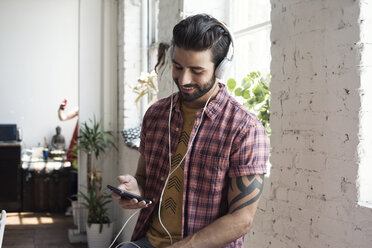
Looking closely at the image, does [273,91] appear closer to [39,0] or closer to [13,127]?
[13,127]

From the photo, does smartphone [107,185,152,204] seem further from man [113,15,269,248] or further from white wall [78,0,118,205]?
white wall [78,0,118,205]

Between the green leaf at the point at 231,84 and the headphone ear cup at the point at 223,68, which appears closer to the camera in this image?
the headphone ear cup at the point at 223,68

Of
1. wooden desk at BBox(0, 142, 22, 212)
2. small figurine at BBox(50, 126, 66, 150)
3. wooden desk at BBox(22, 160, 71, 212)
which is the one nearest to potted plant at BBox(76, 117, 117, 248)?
wooden desk at BBox(22, 160, 71, 212)

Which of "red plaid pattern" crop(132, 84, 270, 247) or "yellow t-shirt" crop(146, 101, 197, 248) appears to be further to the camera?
"yellow t-shirt" crop(146, 101, 197, 248)

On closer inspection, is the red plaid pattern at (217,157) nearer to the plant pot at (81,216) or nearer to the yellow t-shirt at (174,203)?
the yellow t-shirt at (174,203)

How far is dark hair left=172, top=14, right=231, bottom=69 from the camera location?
1.80 m

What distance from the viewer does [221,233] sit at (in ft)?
5.50

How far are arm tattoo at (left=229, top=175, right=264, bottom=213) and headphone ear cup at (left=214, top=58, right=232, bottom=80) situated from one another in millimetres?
391

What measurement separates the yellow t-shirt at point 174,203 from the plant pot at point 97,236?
9.76ft

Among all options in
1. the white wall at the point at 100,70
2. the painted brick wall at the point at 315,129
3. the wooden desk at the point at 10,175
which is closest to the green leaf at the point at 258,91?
the painted brick wall at the point at 315,129

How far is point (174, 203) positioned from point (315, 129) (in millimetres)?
579

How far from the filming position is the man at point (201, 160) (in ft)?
5.59

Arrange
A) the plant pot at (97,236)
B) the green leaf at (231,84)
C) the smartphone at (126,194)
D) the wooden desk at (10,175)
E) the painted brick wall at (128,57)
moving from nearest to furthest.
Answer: the smartphone at (126,194) → the green leaf at (231,84) → the plant pot at (97,236) → the painted brick wall at (128,57) → the wooden desk at (10,175)

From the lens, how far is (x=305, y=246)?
1877 mm
